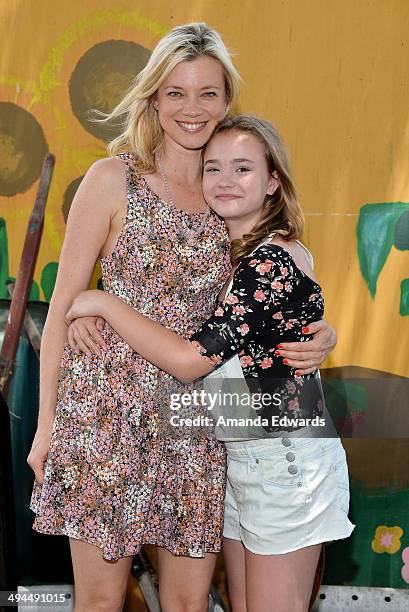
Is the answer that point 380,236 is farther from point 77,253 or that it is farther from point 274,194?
point 77,253

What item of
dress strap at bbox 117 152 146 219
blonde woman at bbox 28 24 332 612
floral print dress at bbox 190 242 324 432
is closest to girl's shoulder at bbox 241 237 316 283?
floral print dress at bbox 190 242 324 432

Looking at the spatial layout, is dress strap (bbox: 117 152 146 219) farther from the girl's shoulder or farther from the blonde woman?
the girl's shoulder

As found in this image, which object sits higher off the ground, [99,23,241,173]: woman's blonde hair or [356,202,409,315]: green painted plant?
[99,23,241,173]: woman's blonde hair

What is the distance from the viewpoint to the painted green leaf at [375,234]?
3.28 meters

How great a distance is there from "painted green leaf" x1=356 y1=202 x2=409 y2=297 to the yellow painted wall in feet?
0.09

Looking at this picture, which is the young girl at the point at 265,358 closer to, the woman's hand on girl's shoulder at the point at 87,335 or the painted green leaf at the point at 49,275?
the woman's hand on girl's shoulder at the point at 87,335

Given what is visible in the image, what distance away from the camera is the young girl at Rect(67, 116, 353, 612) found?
219 centimetres

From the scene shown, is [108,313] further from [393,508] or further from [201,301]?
[393,508]

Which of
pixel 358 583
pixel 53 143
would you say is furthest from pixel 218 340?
pixel 358 583

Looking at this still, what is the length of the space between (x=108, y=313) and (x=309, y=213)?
1.28 meters

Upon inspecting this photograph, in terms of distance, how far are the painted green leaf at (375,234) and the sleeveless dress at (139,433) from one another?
1.00 m

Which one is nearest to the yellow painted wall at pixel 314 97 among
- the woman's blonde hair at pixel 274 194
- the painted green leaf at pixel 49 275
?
the painted green leaf at pixel 49 275

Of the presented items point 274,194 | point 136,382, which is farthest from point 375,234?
point 136,382

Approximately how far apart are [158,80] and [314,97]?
97cm
